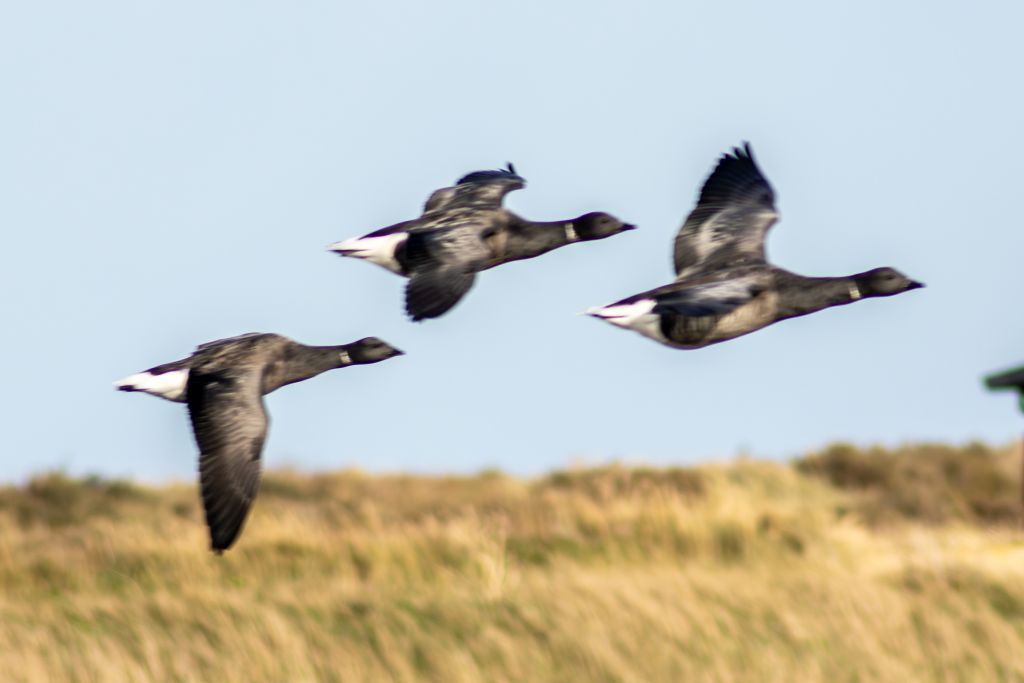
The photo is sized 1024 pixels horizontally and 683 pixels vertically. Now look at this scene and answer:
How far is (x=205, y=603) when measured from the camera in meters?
28.3

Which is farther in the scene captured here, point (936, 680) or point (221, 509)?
point (936, 680)

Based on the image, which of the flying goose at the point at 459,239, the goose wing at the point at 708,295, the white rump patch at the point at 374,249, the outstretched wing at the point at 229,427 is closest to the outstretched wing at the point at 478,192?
the flying goose at the point at 459,239

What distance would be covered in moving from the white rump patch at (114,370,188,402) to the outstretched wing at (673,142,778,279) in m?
2.77

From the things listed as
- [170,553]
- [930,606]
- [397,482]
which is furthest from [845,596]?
[397,482]

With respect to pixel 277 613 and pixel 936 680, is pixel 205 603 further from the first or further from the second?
pixel 936 680

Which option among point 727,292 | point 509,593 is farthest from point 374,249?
point 509,593

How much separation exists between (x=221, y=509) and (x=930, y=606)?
26.3 metres

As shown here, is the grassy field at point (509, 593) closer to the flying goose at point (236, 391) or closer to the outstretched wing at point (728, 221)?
the outstretched wing at point (728, 221)

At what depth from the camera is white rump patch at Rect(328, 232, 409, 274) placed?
25.9 feet

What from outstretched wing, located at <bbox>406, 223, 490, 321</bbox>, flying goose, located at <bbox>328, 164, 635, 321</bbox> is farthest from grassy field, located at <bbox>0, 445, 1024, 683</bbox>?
outstretched wing, located at <bbox>406, 223, 490, 321</bbox>

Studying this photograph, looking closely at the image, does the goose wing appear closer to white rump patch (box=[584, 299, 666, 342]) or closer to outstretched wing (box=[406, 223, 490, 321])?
white rump patch (box=[584, 299, 666, 342])

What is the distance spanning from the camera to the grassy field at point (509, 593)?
1063 inches

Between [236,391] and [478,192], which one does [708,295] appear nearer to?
[236,391]

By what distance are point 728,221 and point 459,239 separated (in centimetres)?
321
